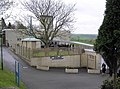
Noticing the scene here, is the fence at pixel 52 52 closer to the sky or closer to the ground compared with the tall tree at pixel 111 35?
closer to the ground

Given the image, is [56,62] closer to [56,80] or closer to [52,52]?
[52,52]

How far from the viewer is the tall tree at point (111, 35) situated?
13.6 metres

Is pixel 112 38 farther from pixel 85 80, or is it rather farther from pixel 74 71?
pixel 74 71

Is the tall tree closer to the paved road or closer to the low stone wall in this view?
the paved road

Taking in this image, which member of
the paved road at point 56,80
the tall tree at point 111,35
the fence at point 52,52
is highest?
the tall tree at point 111,35

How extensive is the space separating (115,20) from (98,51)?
1779 mm

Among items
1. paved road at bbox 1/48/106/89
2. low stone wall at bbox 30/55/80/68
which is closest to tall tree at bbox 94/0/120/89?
paved road at bbox 1/48/106/89

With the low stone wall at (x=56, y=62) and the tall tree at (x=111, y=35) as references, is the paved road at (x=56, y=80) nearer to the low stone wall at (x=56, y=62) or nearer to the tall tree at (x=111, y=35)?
the low stone wall at (x=56, y=62)

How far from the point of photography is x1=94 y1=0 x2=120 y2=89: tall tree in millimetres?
13648

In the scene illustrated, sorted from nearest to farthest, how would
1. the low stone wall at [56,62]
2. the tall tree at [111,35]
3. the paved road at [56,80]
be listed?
the tall tree at [111,35] < the paved road at [56,80] < the low stone wall at [56,62]

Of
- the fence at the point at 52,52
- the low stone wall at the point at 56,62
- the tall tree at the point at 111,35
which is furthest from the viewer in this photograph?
the fence at the point at 52,52

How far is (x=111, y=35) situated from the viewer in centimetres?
1391

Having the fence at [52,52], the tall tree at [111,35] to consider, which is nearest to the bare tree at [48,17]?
the fence at [52,52]

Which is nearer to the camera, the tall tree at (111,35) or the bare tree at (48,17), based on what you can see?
the tall tree at (111,35)
